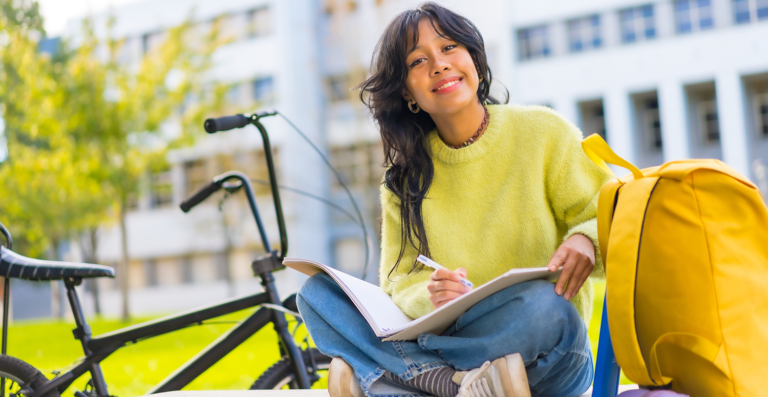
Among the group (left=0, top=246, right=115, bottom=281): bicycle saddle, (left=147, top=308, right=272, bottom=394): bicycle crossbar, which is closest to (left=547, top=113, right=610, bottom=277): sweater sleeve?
(left=147, top=308, right=272, bottom=394): bicycle crossbar

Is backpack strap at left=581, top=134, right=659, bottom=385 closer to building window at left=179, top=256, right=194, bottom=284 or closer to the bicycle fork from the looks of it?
the bicycle fork

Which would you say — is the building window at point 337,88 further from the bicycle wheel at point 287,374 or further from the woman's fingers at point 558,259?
the woman's fingers at point 558,259

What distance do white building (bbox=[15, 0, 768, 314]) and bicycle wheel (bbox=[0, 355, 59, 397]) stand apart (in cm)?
977

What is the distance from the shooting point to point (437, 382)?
1314mm

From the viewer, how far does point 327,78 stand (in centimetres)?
1752

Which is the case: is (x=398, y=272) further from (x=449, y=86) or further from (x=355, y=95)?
(x=355, y=95)

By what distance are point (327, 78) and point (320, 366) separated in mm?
15833

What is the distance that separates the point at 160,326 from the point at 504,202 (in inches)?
49.8

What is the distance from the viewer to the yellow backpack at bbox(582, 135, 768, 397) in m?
1.00

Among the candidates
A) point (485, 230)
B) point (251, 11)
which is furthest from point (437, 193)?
point (251, 11)

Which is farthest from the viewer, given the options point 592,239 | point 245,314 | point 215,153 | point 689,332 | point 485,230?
point 215,153

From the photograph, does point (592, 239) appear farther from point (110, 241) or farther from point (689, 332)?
point (110, 241)

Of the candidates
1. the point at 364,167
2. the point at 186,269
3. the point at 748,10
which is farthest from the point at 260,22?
the point at 748,10

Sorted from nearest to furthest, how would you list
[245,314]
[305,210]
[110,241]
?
[245,314], [305,210], [110,241]
